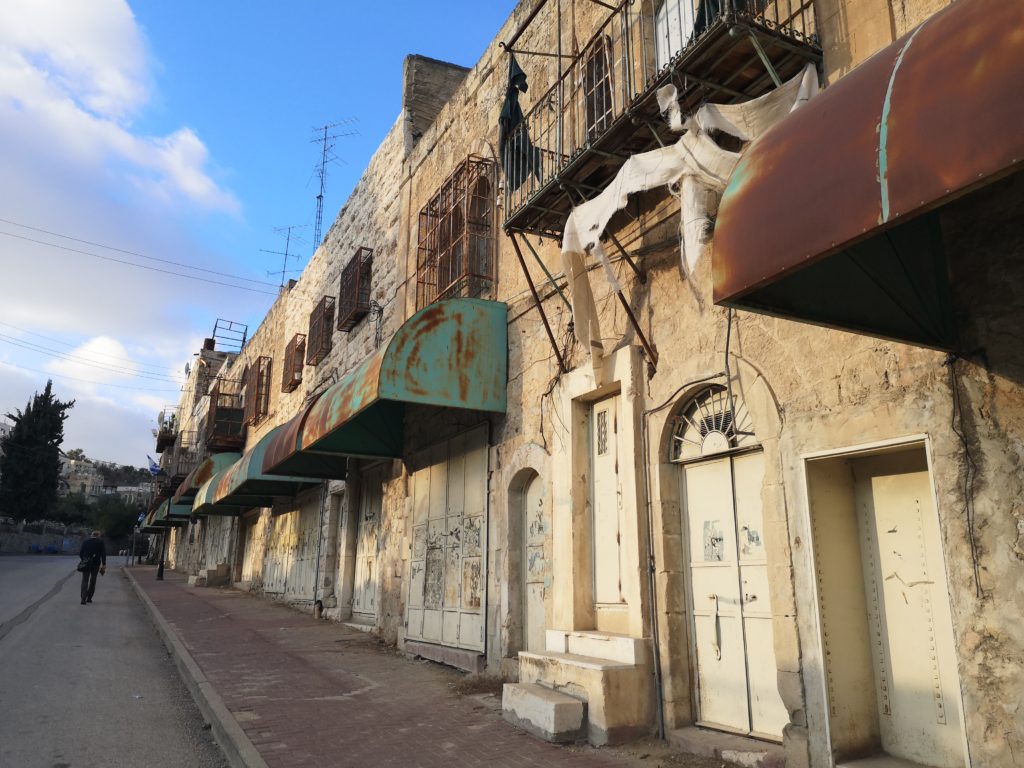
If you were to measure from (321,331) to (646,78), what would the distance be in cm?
1190

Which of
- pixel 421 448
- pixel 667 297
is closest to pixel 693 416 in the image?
pixel 667 297

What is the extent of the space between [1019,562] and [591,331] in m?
3.97

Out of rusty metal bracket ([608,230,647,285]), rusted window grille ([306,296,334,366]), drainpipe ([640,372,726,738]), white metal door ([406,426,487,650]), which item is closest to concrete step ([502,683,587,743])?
drainpipe ([640,372,726,738])

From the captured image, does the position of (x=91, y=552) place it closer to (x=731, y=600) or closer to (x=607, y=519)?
(x=607, y=519)

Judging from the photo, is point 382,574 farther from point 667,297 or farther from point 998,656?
point 998,656

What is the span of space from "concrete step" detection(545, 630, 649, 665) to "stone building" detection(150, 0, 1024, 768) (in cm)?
3

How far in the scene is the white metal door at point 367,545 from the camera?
42.2ft

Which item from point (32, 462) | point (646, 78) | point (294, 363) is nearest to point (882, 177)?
point (646, 78)

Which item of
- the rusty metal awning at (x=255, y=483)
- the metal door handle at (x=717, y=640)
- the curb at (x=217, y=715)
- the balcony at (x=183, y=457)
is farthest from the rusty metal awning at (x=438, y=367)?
the balcony at (x=183, y=457)

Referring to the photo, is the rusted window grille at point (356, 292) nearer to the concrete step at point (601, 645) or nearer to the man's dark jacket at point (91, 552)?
the man's dark jacket at point (91, 552)

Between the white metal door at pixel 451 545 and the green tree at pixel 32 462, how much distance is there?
62.5m

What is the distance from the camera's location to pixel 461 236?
9.93 m

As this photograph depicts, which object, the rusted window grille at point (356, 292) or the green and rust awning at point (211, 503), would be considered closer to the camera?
the rusted window grille at point (356, 292)

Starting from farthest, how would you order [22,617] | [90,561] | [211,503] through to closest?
1. [211,503]
2. [90,561]
3. [22,617]
